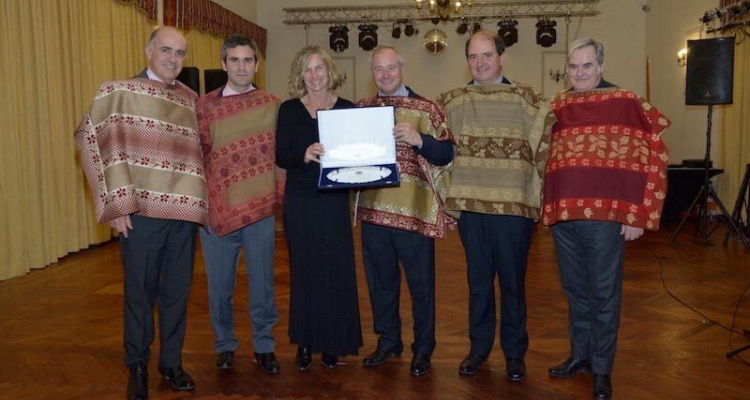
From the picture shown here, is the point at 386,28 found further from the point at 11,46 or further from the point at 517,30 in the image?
the point at 11,46

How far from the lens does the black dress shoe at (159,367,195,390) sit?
2.89 metres

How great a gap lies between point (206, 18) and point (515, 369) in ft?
25.7

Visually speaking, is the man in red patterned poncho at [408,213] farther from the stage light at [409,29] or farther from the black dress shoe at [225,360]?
the stage light at [409,29]

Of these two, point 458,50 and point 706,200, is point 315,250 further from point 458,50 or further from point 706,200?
point 458,50

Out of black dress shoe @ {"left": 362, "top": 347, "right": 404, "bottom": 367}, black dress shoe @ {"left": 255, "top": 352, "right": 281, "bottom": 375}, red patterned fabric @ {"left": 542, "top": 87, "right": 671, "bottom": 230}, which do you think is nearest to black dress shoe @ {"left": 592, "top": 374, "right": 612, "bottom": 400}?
red patterned fabric @ {"left": 542, "top": 87, "right": 671, "bottom": 230}

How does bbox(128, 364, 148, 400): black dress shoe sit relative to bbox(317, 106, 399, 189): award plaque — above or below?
below

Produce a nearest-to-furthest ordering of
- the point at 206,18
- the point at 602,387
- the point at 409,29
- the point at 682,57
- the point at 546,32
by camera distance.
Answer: the point at 602,387 → the point at 206,18 → the point at 682,57 → the point at 546,32 → the point at 409,29

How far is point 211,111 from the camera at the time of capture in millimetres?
2990

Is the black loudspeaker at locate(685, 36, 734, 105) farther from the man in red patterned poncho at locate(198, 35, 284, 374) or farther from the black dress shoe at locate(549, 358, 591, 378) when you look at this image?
the man in red patterned poncho at locate(198, 35, 284, 374)

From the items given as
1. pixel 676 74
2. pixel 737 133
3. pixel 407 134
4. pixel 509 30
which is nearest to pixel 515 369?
pixel 407 134

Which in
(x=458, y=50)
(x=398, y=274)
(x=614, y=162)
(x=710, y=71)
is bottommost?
(x=398, y=274)

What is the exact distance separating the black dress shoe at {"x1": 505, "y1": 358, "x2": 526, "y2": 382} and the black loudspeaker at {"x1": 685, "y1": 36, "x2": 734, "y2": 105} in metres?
4.81

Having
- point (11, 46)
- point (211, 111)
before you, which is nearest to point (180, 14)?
point (11, 46)

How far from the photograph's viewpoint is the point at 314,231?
299 cm
